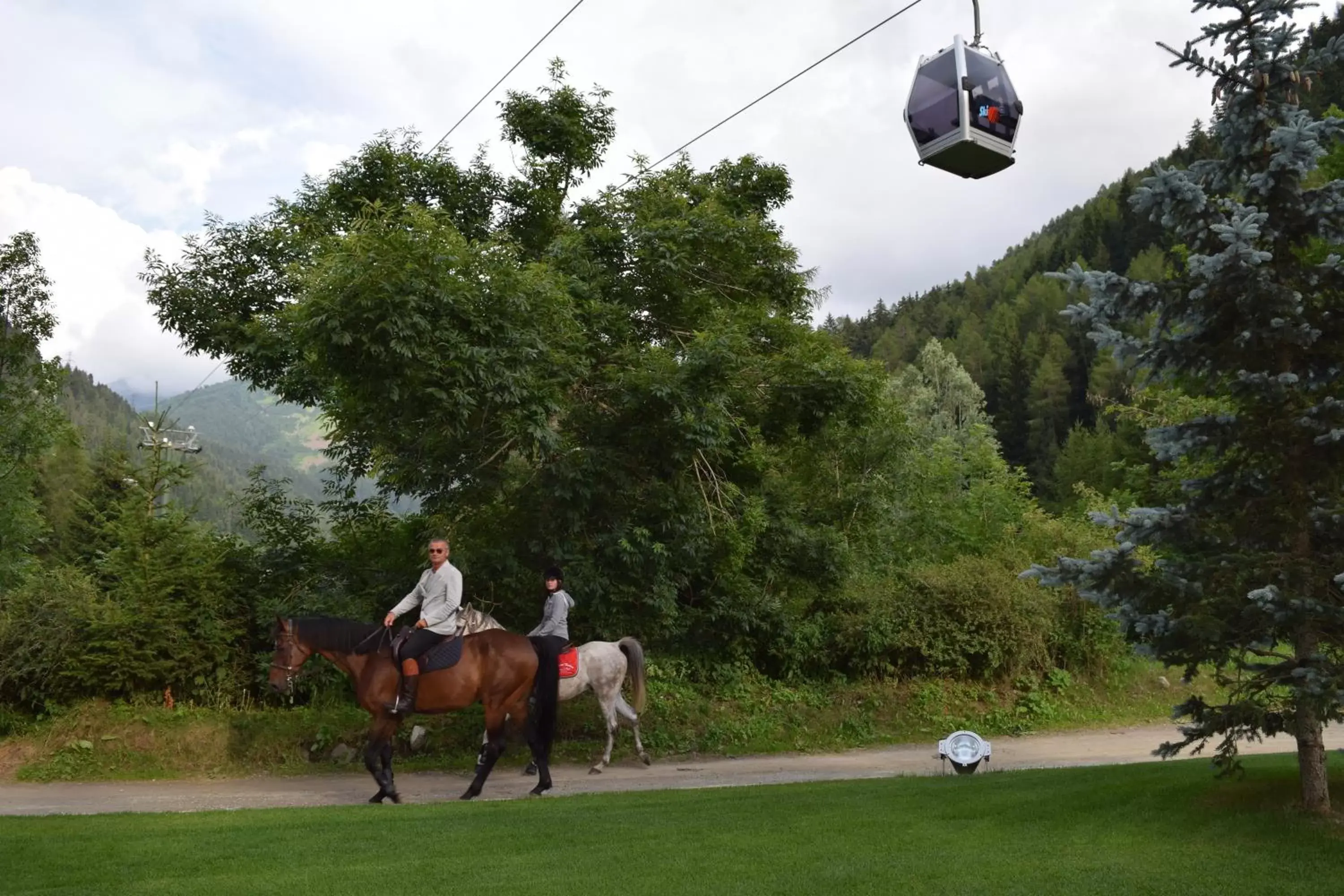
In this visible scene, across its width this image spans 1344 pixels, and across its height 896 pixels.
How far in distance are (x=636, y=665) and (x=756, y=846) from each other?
22.4ft

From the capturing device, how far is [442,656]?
1261 cm

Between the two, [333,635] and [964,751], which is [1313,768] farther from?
[333,635]

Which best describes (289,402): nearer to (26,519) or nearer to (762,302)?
(762,302)

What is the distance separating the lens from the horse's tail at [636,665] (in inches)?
587

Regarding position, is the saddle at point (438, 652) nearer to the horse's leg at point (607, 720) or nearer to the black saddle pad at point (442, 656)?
the black saddle pad at point (442, 656)

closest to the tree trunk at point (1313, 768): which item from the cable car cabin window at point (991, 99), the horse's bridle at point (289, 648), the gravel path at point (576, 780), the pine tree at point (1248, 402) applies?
the pine tree at point (1248, 402)

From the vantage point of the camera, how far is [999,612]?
20.2 m

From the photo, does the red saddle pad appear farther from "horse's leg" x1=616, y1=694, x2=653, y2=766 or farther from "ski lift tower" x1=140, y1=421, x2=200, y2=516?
"ski lift tower" x1=140, y1=421, x2=200, y2=516

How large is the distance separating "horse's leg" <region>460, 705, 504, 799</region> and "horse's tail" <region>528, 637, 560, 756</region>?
1.59 ft

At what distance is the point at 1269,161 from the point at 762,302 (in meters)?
13.6

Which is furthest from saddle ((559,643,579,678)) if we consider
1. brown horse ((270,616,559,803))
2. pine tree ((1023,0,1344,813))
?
pine tree ((1023,0,1344,813))

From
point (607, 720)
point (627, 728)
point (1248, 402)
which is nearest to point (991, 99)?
point (1248, 402)

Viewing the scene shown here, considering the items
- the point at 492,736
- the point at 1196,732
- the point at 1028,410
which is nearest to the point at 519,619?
the point at 492,736

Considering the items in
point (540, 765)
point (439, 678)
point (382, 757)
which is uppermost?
point (439, 678)
